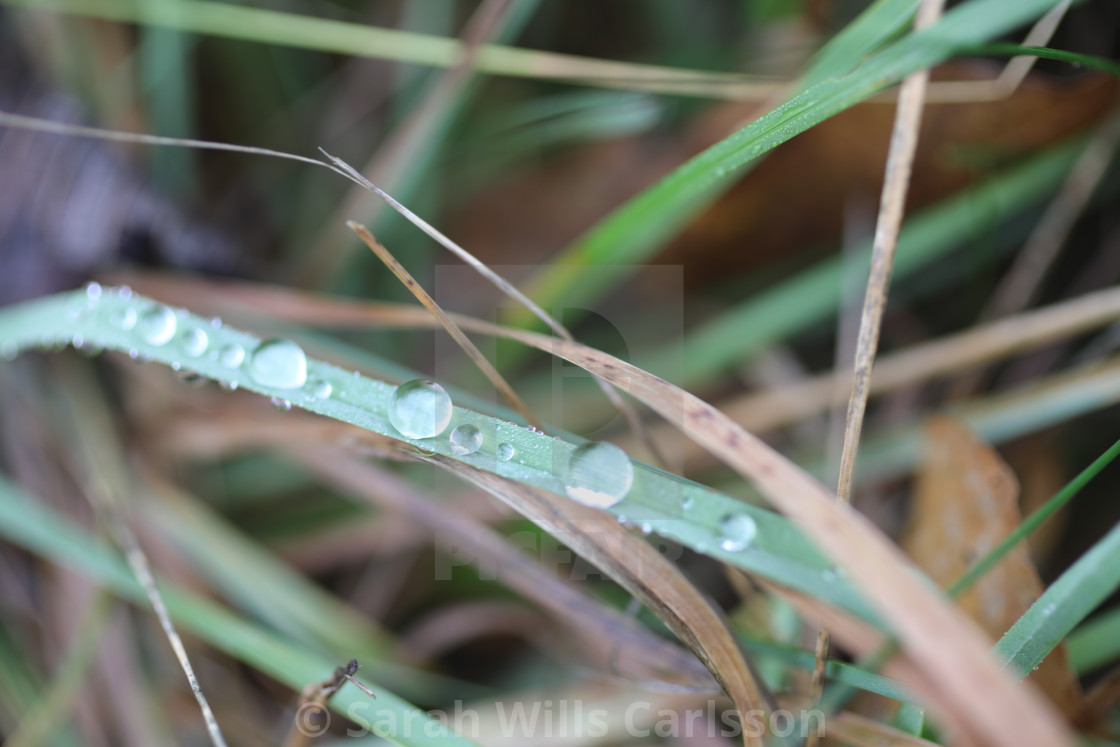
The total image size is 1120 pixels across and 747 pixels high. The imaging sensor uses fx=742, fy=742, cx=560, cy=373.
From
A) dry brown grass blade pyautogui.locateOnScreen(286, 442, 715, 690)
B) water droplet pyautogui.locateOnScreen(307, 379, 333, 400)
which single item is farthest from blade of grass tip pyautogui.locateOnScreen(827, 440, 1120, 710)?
water droplet pyautogui.locateOnScreen(307, 379, 333, 400)

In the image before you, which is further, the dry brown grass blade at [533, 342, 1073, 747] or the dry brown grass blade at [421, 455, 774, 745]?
the dry brown grass blade at [421, 455, 774, 745]

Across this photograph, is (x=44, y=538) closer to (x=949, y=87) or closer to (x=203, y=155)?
(x=203, y=155)

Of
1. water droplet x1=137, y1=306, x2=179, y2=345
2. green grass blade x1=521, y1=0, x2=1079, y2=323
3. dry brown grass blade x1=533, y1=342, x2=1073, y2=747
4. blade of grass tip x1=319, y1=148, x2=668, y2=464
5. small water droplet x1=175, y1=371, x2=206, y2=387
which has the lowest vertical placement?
dry brown grass blade x1=533, y1=342, x2=1073, y2=747

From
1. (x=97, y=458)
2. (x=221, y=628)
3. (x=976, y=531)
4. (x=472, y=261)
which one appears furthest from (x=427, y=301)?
(x=97, y=458)

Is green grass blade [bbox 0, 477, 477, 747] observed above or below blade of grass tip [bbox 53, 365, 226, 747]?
below

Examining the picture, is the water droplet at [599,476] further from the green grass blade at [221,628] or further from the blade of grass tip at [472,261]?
the green grass blade at [221,628]

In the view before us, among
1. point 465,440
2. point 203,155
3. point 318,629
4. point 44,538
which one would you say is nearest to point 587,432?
point 318,629

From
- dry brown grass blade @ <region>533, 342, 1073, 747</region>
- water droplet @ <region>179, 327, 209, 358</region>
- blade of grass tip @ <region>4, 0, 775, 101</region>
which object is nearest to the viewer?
dry brown grass blade @ <region>533, 342, 1073, 747</region>

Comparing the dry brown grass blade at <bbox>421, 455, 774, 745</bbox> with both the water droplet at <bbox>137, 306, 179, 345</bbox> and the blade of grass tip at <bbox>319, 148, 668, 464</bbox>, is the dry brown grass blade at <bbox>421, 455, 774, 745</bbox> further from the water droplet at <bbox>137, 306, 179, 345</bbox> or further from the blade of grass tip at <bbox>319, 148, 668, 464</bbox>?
the water droplet at <bbox>137, 306, 179, 345</bbox>

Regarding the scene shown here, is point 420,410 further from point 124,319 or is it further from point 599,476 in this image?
point 124,319
